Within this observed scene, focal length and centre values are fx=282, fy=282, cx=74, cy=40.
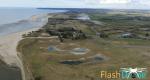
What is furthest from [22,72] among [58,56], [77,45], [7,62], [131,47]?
[131,47]

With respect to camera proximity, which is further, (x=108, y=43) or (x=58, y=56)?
(x=108, y=43)

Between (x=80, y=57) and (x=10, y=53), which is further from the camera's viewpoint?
(x=10, y=53)

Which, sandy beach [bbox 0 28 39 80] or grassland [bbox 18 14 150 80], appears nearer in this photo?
grassland [bbox 18 14 150 80]

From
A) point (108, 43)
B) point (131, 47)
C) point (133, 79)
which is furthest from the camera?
point (108, 43)

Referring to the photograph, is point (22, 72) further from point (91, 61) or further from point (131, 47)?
point (131, 47)

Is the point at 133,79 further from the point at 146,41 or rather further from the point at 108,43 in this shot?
the point at 146,41

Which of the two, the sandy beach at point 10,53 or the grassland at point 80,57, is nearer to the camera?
the grassland at point 80,57

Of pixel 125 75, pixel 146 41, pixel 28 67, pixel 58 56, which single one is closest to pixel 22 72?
pixel 28 67

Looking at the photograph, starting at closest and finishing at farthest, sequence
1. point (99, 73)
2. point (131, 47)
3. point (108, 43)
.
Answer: point (99, 73)
point (131, 47)
point (108, 43)

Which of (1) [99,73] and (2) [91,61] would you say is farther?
(2) [91,61]
